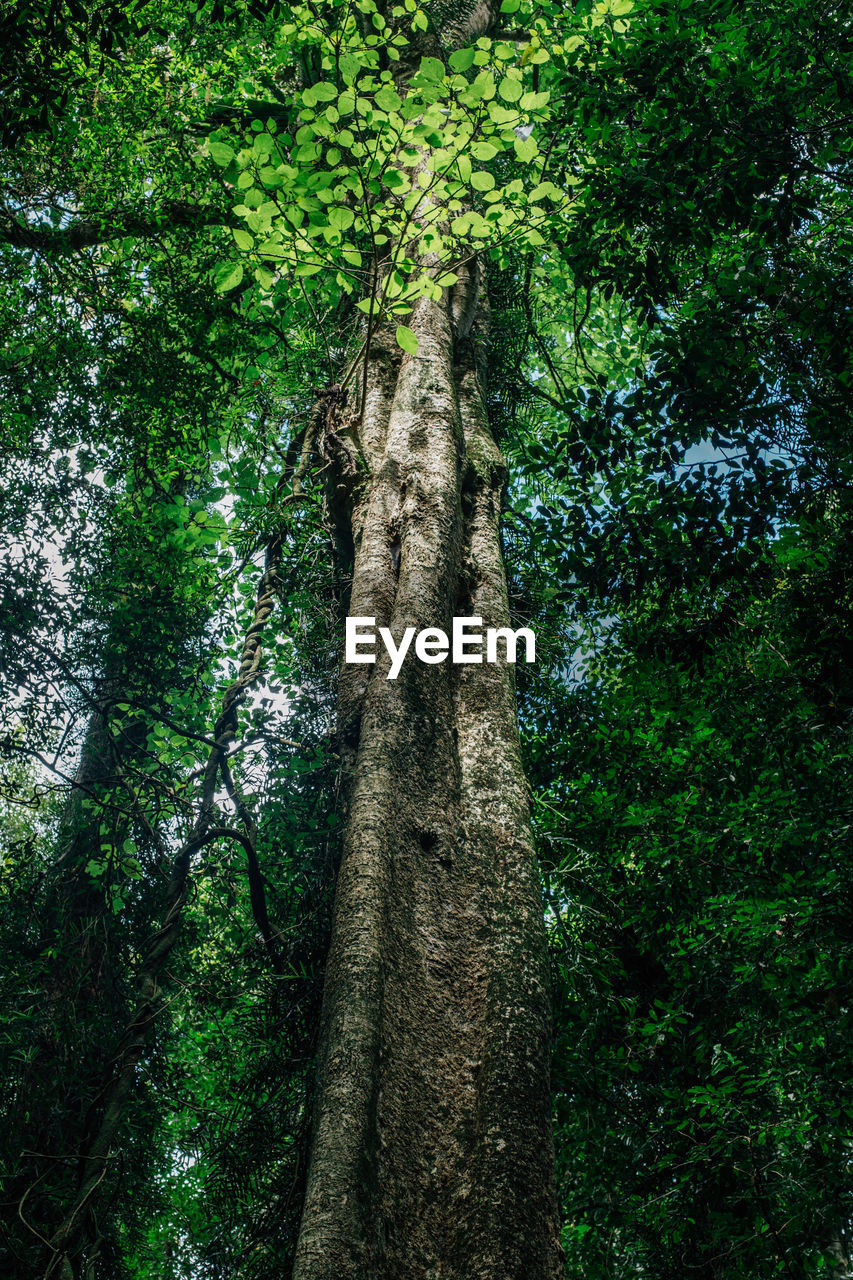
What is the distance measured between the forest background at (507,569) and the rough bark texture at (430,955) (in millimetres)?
788

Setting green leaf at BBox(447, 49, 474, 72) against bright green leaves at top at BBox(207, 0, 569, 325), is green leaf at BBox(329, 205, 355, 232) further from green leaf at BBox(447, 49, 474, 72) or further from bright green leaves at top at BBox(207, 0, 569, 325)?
green leaf at BBox(447, 49, 474, 72)

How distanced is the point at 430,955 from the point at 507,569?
15.3 feet

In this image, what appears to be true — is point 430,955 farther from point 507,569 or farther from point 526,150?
point 507,569

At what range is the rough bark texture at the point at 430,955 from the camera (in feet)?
7.77

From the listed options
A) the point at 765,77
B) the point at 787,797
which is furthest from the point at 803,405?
the point at 787,797

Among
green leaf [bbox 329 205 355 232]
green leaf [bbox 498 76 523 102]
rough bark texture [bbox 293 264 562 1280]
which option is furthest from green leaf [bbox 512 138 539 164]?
rough bark texture [bbox 293 264 562 1280]

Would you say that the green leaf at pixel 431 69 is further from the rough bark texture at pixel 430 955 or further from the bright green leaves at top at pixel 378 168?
the rough bark texture at pixel 430 955

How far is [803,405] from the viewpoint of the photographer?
4.55 meters

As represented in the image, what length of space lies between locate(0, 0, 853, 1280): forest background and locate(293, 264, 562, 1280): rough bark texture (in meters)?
0.79

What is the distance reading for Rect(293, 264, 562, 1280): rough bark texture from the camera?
2.37 m

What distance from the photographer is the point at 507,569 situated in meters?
7.30

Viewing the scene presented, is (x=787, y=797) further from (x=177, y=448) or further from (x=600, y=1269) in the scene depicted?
(x=177, y=448)

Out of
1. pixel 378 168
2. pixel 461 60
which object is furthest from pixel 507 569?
pixel 461 60

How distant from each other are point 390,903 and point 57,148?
825 centimetres
